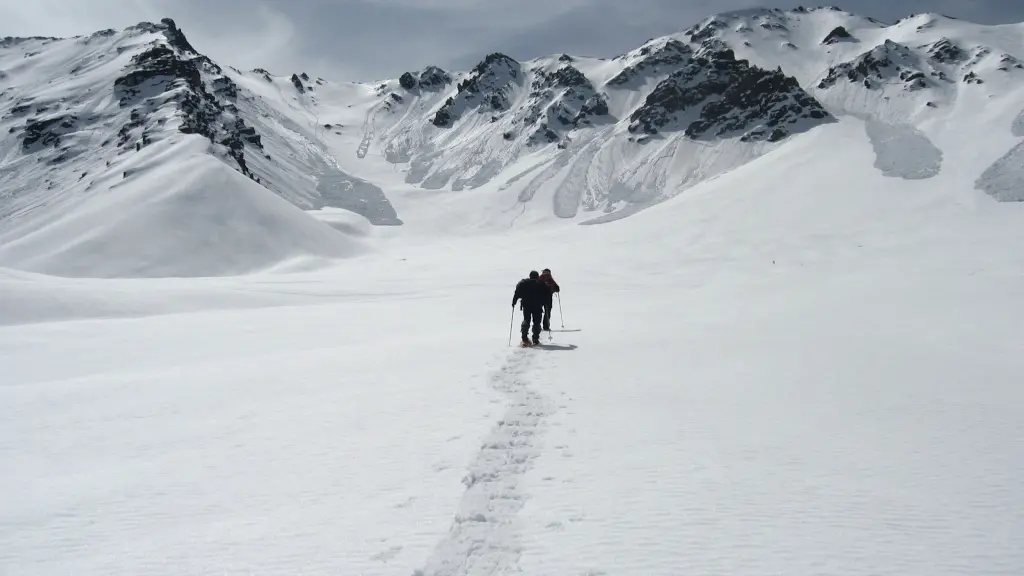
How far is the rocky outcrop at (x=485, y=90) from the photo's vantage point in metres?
169

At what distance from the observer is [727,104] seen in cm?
11100

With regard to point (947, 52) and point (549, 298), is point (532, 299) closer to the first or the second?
point (549, 298)

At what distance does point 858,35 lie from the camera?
5807 inches

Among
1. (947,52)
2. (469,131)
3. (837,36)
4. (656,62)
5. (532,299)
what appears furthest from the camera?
(656,62)

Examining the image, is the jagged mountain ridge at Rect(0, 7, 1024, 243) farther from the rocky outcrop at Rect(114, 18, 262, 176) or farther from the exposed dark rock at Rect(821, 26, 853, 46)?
the exposed dark rock at Rect(821, 26, 853, 46)

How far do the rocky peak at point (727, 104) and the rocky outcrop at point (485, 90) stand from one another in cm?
5712

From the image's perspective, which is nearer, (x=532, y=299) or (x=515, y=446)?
(x=515, y=446)

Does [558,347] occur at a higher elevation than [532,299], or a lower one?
lower

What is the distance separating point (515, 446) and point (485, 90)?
183m

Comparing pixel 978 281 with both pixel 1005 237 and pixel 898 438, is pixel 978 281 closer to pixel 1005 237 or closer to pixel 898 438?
pixel 1005 237

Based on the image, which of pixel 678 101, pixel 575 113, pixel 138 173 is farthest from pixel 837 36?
pixel 138 173

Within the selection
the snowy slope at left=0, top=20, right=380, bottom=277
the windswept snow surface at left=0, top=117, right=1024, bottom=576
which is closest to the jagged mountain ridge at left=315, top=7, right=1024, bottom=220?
the snowy slope at left=0, top=20, right=380, bottom=277

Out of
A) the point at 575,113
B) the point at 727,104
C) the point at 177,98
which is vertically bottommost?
the point at 177,98

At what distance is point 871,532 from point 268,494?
560cm
